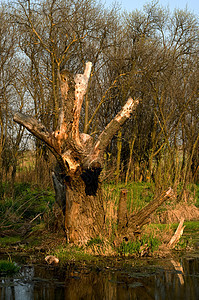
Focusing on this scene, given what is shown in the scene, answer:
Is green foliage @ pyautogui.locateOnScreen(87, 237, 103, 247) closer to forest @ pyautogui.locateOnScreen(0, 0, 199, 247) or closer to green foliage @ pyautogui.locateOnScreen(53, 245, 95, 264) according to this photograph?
green foliage @ pyautogui.locateOnScreen(53, 245, 95, 264)

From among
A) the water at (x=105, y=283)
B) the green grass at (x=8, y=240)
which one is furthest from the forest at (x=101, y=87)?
the water at (x=105, y=283)

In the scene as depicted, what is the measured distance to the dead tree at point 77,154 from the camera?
768 cm

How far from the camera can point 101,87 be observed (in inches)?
741

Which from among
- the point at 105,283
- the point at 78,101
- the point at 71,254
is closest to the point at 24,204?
the point at 71,254

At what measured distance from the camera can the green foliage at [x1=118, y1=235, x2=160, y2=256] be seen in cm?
793

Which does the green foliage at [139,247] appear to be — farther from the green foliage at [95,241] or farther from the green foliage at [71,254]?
the green foliage at [71,254]

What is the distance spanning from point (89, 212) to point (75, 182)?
0.74 m

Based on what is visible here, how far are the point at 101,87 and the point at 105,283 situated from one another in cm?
1373

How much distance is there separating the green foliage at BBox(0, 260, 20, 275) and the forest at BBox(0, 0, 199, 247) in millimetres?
6310

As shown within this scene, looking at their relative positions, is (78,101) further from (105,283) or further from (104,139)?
(105,283)

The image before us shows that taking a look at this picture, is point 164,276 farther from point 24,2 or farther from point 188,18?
point 188,18

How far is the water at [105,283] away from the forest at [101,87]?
22.0 feet

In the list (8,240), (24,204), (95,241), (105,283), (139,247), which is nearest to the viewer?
(105,283)

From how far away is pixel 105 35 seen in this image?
17.0m
